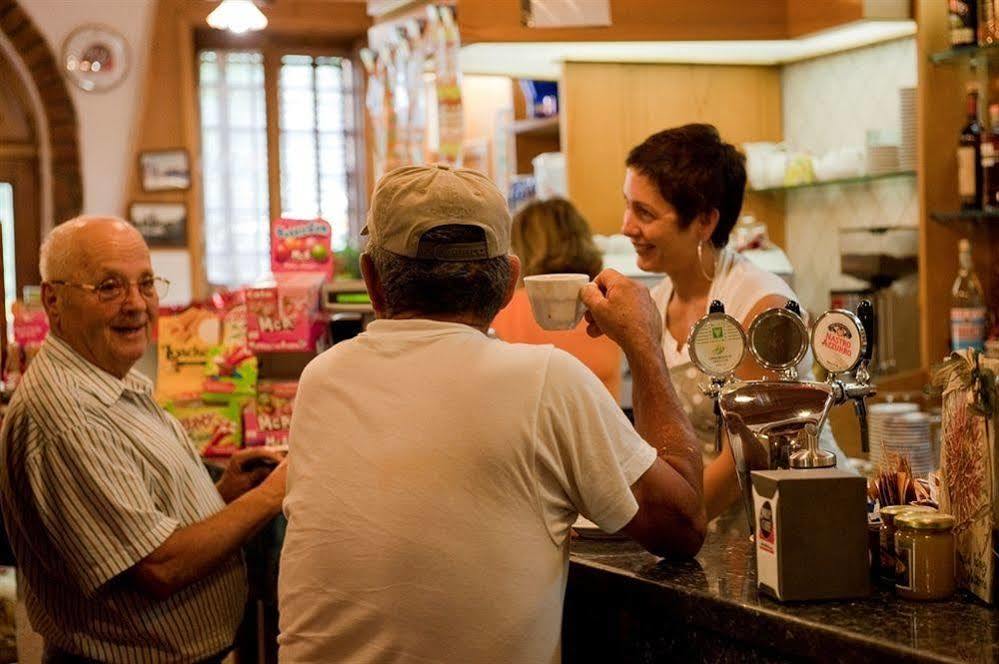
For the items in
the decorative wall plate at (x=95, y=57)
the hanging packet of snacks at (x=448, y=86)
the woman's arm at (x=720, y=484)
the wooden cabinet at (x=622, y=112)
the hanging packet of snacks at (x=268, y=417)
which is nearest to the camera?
the woman's arm at (x=720, y=484)

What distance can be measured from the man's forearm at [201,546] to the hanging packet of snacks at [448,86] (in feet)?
7.27

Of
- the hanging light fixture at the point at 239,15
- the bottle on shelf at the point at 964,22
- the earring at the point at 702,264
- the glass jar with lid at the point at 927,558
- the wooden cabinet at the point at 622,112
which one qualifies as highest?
the hanging light fixture at the point at 239,15

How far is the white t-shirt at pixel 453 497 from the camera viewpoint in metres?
1.53

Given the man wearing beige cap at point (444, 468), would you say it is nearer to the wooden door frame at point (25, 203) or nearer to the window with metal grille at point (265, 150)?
the window with metal grille at point (265, 150)

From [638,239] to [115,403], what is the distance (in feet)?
3.52

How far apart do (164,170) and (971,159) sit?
18.1 feet

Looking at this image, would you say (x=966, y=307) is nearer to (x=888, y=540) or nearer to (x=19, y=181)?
(x=888, y=540)

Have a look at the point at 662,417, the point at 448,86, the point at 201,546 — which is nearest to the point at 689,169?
the point at 662,417

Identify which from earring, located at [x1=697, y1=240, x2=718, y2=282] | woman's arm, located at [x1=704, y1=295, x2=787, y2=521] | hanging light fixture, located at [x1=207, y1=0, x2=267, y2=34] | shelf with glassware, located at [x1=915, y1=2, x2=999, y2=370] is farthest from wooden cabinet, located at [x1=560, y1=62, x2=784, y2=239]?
woman's arm, located at [x1=704, y1=295, x2=787, y2=521]

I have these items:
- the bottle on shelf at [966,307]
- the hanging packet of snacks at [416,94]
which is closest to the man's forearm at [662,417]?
the bottle on shelf at [966,307]

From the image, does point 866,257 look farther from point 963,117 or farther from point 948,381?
point 948,381

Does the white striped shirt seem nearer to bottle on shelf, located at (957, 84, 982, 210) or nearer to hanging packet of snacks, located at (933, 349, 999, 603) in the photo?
hanging packet of snacks, located at (933, 349, 999, 603)

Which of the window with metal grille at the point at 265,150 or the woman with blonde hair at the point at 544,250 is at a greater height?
the window with metal grille at the point at 265,150

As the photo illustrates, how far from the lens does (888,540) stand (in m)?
1.66
